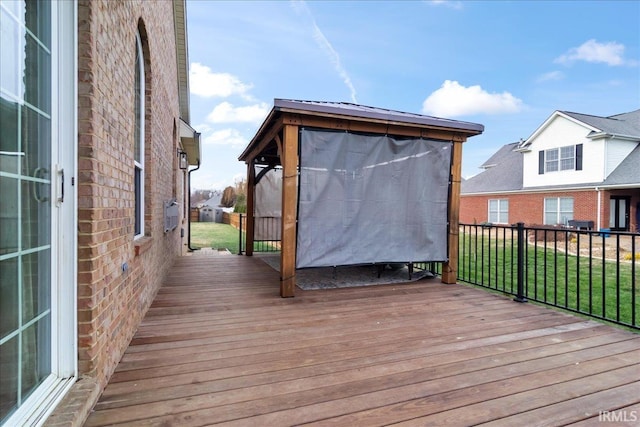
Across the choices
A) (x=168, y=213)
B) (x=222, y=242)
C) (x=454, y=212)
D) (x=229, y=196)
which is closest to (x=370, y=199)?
(x=454, y=212)

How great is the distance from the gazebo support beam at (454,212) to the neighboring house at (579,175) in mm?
12524

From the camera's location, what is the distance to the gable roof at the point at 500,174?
58.3ft

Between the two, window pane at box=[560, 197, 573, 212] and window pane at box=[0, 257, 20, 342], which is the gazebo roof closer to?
window pane at box=[0, 257, 20, 342]

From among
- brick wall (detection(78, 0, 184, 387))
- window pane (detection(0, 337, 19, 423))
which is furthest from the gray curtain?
window pane (detection(0, 337, 19, 423))

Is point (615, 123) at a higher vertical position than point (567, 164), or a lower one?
higher

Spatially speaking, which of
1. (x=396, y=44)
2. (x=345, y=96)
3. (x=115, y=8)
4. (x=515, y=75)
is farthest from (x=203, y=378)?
(x=345, y=96)

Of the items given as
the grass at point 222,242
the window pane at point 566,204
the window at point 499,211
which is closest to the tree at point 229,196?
the grass at point 222,242

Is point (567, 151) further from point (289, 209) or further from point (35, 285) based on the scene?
point (35, 285)

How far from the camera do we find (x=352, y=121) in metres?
4.05

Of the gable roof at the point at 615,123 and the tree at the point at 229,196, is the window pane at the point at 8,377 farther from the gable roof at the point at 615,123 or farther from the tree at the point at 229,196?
the tree at the point at 229,196

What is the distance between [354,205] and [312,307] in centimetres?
144

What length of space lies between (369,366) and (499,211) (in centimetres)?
1868

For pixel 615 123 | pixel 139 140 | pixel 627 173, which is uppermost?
pixel 615 123

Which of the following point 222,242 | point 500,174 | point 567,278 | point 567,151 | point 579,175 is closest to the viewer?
point 567,278
